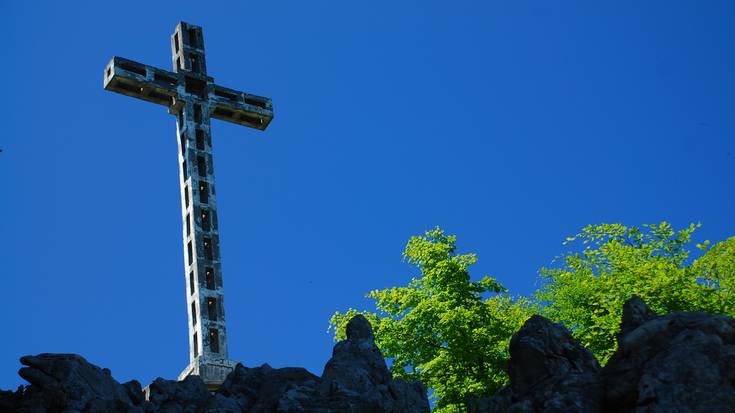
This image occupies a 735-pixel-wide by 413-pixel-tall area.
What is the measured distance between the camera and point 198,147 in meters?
27.6

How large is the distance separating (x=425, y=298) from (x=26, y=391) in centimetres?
2102

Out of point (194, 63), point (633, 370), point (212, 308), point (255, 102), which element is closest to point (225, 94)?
point (255, 102)

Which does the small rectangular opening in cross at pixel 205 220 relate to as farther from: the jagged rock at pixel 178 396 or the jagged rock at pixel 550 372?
the jagged rock at pixel 550 372

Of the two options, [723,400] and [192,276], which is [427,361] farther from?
[723,400]

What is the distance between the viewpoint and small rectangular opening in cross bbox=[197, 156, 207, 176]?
27062 millimetres

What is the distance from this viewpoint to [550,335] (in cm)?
1188

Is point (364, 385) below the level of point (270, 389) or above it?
below

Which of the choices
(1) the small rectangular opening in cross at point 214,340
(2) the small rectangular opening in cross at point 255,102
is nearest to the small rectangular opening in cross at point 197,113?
(2) the small rectangular opening in cross at point 255,102

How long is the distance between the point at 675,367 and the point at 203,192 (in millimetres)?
18772

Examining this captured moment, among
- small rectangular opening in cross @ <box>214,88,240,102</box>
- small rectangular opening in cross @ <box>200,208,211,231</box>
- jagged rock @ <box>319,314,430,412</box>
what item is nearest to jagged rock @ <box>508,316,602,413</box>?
jagged rock @ <box>319,314,430,412</box>

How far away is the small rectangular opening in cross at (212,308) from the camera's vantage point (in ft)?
81.3

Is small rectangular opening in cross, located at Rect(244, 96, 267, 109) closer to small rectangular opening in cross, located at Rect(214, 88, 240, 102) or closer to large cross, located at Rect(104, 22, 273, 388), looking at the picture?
large cross, located at Rect(104, 22, 273, 388)

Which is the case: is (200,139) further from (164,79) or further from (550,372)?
(550,372)

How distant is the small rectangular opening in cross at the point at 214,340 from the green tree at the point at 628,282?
12.6 meters
